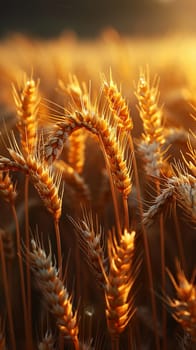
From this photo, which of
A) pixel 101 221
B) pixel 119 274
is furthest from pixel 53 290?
pixel 101 221

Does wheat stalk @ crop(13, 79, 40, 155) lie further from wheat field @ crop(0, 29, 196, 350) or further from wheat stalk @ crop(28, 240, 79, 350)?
wheat stalk @ crop(28, 240, 79, 350)

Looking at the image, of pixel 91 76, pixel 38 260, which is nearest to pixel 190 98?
pixel 38 260

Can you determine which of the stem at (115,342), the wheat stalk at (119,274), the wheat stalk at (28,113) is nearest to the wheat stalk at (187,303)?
the wheat stalk at (119,274)

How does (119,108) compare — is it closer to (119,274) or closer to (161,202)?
(161,202)

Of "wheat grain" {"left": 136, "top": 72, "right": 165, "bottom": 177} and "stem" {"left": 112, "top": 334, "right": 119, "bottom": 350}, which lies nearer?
"stem" {"left": 112, "top": 334, "right": 119, "bottom": 350}

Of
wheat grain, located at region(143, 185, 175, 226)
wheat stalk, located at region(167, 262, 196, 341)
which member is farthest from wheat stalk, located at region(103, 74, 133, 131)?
wheat stalk, located at region(167, 262, 196, 341)

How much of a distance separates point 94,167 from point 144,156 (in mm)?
1019

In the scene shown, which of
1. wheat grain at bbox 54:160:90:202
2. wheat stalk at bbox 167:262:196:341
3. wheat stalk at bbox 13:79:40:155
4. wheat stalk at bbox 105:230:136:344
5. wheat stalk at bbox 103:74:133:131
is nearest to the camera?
wheat stalk at bbox 167:262:196:341

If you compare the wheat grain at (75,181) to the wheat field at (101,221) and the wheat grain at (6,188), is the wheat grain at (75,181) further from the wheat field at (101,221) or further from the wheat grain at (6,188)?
the wheat grain at (6,188)

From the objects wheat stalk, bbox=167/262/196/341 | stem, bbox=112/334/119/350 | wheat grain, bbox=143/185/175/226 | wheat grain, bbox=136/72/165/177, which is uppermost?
wheat grain, bbox=136/72/165/177

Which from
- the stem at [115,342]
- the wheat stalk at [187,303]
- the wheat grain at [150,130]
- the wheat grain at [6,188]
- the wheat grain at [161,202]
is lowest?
the stem at [115,342]

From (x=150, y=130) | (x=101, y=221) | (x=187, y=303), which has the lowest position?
(x=187, y=303)

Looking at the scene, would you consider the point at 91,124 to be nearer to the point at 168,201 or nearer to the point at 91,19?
the point at 168,201

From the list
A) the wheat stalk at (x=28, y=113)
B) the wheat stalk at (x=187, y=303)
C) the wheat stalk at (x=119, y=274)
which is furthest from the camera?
the wheat stalk at (x=28, y=113)
